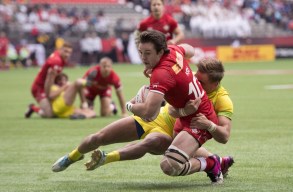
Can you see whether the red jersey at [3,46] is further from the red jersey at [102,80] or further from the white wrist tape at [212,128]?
the white wrist tape at [212,128]

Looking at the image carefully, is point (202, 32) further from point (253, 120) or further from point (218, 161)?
point (218, 161)

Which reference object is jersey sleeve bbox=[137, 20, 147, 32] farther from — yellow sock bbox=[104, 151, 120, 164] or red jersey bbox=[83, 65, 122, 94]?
yellow sock bbox=[104, 151, 120, 164]

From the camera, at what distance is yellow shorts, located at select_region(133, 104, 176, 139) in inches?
307

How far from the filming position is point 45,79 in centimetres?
1559

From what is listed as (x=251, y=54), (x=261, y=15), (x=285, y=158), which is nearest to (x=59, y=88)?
(x=285, y=158)

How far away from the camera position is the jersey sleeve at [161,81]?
7035mm

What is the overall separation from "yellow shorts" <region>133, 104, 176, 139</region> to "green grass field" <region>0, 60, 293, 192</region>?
50cm

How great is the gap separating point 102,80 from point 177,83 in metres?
7.97

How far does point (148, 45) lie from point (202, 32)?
3479 centimetres

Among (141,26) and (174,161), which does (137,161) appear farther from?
(141,26)

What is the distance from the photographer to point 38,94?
15594mm

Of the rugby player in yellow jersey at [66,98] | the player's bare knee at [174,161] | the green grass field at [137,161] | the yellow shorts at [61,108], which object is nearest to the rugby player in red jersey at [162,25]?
the rugby player in yellow jersey at [66,98]

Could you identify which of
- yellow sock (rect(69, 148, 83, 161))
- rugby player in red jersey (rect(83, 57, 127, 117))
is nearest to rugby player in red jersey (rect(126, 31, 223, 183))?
yellow sock (rect(69, 148, 83, 161))

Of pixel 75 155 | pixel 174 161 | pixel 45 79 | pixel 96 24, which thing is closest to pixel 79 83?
pixel 45 79
